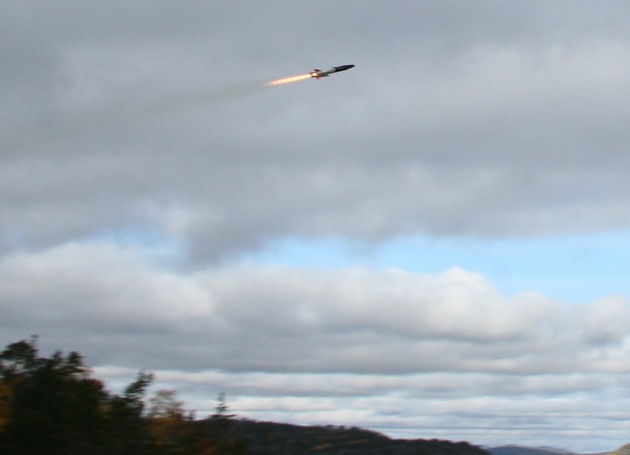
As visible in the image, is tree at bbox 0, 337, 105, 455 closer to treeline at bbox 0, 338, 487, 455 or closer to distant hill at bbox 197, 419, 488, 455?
treeline at bbox 0, 338, 487, 455

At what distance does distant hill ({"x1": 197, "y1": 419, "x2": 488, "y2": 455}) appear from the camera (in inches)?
4026

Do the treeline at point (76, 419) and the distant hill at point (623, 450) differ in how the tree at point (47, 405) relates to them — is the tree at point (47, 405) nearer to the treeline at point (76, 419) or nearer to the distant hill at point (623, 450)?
the treeline at point (76, 419)

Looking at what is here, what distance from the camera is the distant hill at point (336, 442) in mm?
102250

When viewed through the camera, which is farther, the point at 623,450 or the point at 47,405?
the point at 623,450

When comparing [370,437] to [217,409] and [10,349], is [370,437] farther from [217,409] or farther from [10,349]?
[10,349]

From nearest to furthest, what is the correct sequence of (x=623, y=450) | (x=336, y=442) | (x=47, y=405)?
(x=47, y=405)
(x=336, y=442)
(x=623, y=450)

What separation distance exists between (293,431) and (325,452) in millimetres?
7893

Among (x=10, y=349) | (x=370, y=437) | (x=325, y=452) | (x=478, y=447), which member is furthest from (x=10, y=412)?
(x=478, y=447)

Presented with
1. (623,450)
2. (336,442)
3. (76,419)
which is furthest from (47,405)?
(623,450)

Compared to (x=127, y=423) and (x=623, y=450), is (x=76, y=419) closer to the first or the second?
(x=127, y=423)

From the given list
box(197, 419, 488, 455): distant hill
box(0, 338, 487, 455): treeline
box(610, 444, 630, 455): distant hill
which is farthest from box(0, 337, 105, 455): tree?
box(610, 444, 630, 455): distant hill

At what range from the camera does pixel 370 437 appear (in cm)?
11275

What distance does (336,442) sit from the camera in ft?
352

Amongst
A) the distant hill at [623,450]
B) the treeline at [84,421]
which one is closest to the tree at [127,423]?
the treeline at [84,421]
